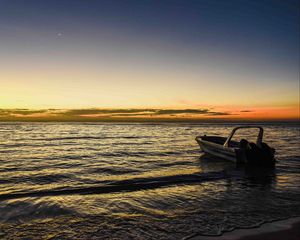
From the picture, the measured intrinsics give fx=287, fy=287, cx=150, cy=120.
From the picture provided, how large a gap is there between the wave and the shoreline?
231 inches

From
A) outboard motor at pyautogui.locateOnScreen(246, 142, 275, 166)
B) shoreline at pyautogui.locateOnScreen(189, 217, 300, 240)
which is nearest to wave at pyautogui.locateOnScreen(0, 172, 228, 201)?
outboard motor at pyautogui.locateOnScreen(246, 142, 275, 166)

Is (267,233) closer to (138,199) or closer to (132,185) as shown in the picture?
(138,199)

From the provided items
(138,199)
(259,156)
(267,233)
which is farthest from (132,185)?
(259,156)

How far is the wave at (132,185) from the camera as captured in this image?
1141 cm

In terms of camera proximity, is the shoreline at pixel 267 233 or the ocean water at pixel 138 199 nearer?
the shoreline at pixel 267 233

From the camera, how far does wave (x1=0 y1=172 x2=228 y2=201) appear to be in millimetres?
11414

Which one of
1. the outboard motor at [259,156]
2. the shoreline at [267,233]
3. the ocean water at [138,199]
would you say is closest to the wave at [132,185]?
the ocean water at [138,199]

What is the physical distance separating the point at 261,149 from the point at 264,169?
1230 millimetres

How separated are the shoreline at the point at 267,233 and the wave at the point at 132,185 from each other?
5.87m

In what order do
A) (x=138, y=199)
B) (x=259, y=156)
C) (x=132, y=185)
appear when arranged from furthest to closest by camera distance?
(x=259, y=156)
(x=132, y=185)
(x=138, y=199)

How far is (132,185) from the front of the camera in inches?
515

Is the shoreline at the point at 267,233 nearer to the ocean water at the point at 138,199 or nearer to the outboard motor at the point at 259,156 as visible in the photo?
the ocean water at the point at 138,199

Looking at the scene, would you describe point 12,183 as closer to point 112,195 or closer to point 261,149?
point 112,195

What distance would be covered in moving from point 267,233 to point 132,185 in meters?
7.21
